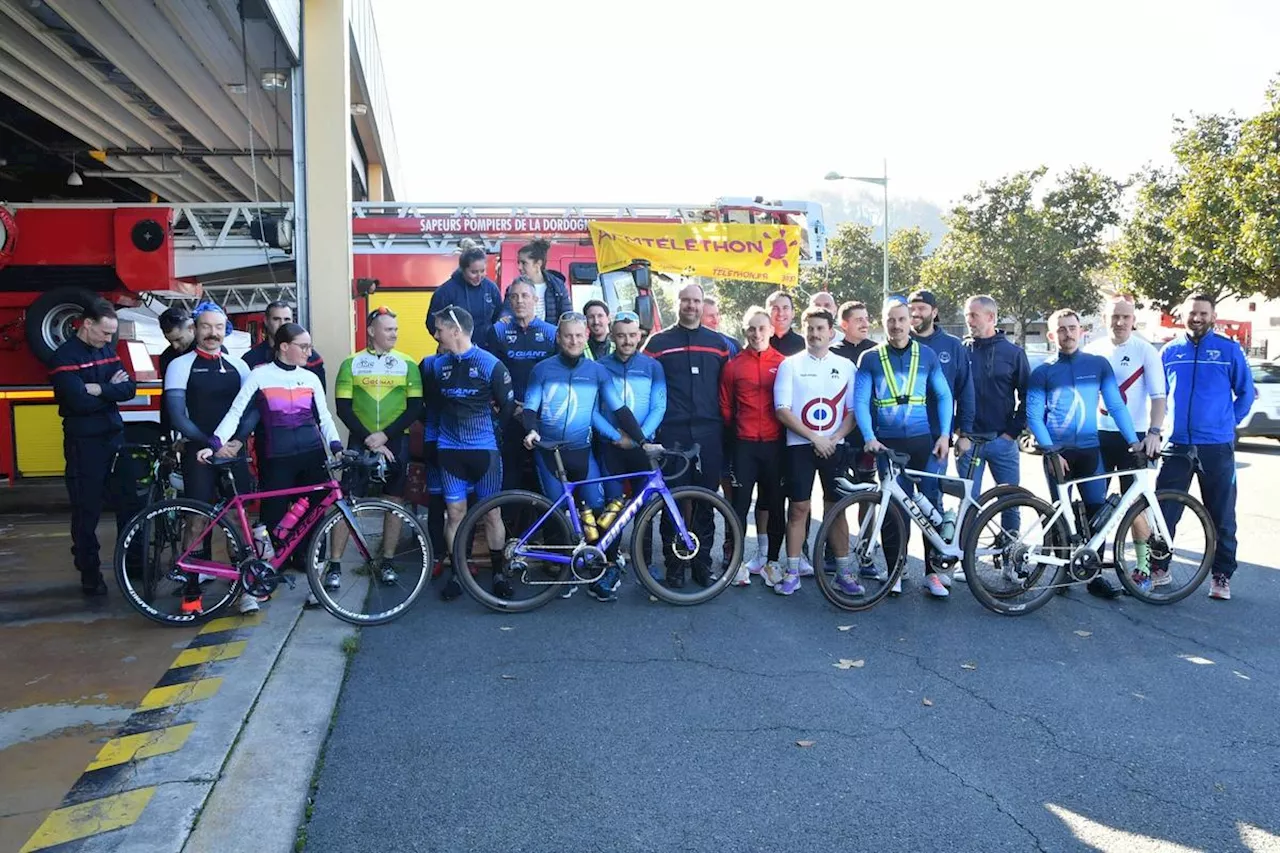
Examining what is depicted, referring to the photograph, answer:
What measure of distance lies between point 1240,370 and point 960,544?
231 cm

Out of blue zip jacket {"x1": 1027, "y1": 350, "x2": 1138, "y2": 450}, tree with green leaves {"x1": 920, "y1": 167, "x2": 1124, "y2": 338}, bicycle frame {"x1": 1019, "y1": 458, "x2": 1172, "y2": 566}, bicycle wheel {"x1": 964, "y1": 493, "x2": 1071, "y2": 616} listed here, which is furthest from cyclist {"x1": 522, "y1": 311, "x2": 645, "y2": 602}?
tree with green leaves {"x1": 920, "y1": 167, "x2": 1124, "y2": 338}

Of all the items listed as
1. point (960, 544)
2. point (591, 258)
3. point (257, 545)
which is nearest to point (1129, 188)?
point (591, 258)

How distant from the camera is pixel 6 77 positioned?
10.3 m

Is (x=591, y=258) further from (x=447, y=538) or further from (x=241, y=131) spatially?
(x=241, y=131)

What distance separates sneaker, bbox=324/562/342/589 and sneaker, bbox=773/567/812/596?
279 centimetres

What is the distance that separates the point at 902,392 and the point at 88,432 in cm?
524

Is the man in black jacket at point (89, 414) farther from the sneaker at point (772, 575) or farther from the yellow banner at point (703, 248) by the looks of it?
the yellow banner at point (703, 248)

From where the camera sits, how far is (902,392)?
6023 millimetres

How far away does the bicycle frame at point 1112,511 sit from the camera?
580 cm

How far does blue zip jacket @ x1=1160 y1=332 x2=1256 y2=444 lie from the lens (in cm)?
625

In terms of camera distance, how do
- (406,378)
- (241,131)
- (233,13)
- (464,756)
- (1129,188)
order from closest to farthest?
(464,756) → (406,378) → (233,13) → (241,131) → (1129,188)

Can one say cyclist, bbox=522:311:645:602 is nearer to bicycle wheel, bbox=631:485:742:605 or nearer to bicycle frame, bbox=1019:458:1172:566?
bicycle wheel, bbox=631:485:742:605

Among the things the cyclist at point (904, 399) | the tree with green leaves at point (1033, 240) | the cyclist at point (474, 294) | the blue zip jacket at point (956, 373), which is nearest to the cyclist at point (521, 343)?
the cyclist at point (474, 294)

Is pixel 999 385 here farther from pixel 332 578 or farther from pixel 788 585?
pixel 332 578
